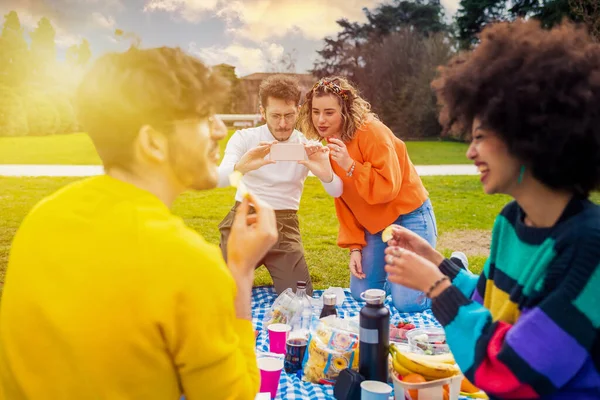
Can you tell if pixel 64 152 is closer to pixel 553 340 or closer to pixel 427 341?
pixel 427 341

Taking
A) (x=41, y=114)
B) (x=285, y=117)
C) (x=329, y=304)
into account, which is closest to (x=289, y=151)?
(x=285, y=117)

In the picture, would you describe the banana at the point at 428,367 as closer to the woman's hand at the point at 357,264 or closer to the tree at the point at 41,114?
the woman's hand at the point at 357,264

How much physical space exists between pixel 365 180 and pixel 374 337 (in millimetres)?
1749

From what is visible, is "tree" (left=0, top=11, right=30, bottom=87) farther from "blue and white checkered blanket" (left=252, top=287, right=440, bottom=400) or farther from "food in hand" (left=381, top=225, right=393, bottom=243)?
"food in hand" (left=381, top=225, right=393, bottom=243)

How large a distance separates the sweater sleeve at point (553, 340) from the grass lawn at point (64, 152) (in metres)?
16.1

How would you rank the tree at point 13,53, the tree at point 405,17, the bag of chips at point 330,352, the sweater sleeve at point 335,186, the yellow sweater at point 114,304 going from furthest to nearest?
1. the tree at point 405,17
2. the tree at point 13,53
3. the sweater sleeve at point 335,186
4. the bag of chips at point 330,352
5. the yellow sweater at point 114,304

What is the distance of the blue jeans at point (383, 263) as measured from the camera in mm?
4484

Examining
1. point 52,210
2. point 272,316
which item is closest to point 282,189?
point 272,316

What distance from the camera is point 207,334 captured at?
150 cm

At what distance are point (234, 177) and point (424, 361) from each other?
4.56 feet

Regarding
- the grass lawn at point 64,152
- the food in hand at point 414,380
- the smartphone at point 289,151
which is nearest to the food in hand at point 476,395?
the food in hand at point 414,380

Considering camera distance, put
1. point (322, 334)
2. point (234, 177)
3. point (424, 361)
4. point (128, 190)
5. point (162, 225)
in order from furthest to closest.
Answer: point (322, 334) → point (424, 361) → point (234, 177) → point (128, 190) → point (162, 225)

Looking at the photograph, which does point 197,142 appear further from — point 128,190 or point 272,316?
point 272,316

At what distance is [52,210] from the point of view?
1544 millimetres
